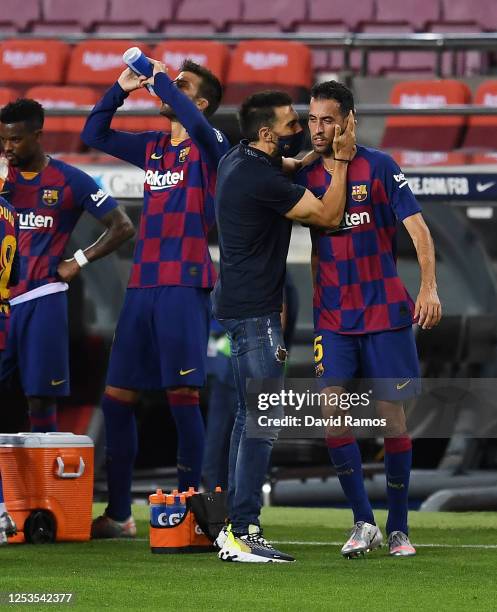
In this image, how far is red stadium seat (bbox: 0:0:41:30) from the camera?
14250 millimetres

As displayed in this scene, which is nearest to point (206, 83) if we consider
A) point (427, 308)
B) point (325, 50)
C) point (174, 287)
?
point (174, 287)

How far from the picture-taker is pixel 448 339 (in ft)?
30.5

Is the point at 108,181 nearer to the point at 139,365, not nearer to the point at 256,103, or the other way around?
the point at 139,365

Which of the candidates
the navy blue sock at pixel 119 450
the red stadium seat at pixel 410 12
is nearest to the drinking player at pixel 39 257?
the navy blue sock at pixel 119 450

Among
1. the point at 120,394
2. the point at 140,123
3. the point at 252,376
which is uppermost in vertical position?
the point at 140,123

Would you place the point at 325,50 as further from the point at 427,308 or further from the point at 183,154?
the point at 427,308

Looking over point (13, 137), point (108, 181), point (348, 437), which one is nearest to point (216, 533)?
point (348, 437)

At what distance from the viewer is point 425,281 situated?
5168 millimetres

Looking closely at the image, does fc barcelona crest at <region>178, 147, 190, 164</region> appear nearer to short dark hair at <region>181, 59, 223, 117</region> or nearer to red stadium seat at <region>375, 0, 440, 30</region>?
short dark hair at <region>181, 59, 223, 117</region>

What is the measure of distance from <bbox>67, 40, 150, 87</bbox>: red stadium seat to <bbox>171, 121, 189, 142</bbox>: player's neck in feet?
18.5

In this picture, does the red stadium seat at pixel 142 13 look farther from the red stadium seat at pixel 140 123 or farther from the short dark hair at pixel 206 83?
the short dark hair at pixel 206 83

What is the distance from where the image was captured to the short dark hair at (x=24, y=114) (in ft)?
21.4

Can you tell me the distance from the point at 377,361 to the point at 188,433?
3.56ft

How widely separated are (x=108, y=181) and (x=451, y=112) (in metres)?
2.25
